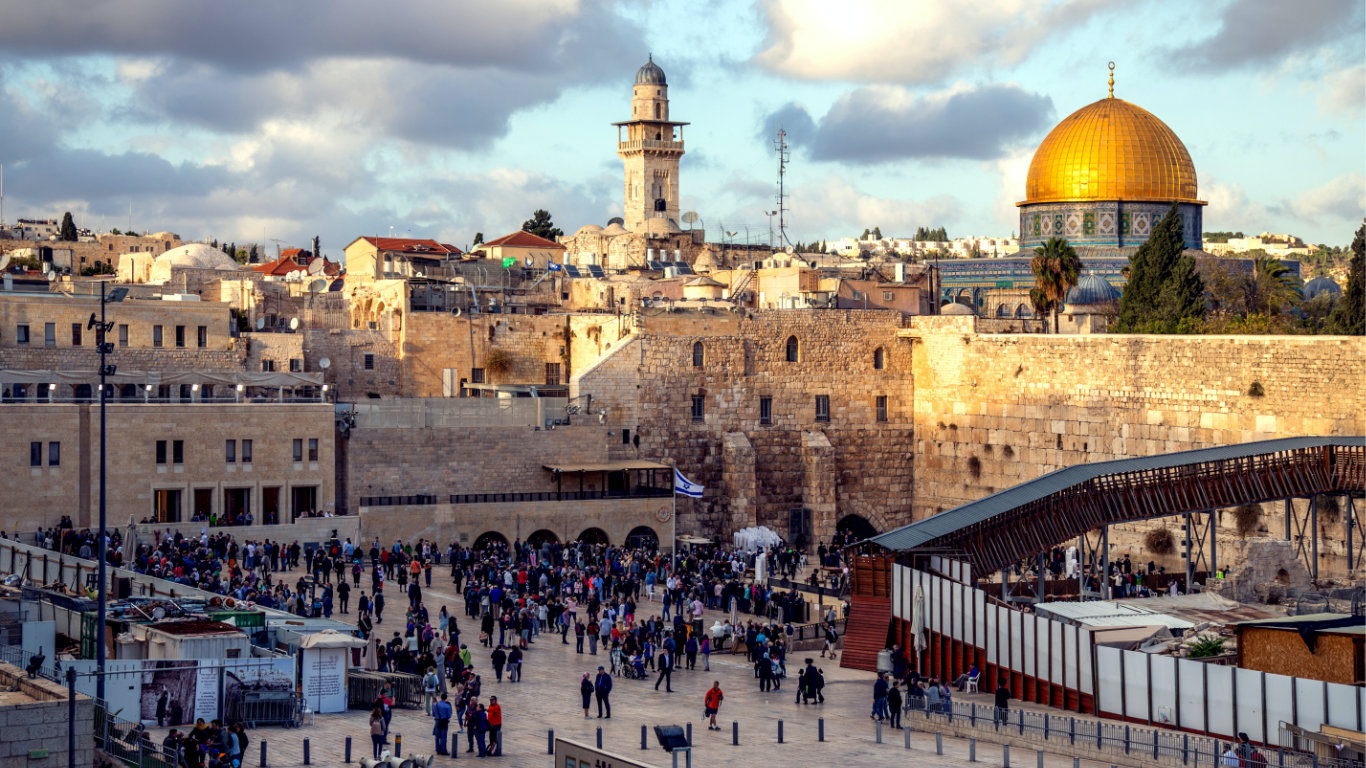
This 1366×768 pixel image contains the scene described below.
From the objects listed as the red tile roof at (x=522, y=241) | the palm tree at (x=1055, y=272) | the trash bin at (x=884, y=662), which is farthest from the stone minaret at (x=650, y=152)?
the trash bin at (x=884, y=662)

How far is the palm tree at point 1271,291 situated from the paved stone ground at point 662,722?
2717 centimetres

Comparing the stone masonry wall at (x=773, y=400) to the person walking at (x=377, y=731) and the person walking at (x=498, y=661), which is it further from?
the person walking at (x=377, y=731)

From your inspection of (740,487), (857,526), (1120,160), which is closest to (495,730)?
(740,487)

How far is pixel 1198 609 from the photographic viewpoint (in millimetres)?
26031

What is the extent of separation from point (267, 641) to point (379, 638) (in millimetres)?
4919

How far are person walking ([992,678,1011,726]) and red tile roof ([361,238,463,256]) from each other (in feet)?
116

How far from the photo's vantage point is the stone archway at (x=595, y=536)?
39469 mm

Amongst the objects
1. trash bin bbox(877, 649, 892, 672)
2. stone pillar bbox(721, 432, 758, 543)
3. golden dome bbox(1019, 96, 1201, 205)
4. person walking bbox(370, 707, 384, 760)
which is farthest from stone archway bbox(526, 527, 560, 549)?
golden dome bbox(1019, 96, 1201, 205)

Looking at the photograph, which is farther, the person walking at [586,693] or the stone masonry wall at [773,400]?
the stone masonry wall at [773,400]

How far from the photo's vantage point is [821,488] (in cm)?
4419

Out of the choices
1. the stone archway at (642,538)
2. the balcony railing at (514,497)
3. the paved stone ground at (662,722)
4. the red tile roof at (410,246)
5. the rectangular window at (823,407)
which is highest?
the red tile roof at (410,246)

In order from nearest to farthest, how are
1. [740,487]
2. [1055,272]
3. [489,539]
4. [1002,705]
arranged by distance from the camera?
[1002,705] < [489,539] < [740,487] < [1055,272]

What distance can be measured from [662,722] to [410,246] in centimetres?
3816

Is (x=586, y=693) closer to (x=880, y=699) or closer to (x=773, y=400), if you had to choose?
(x=880, y=699)
